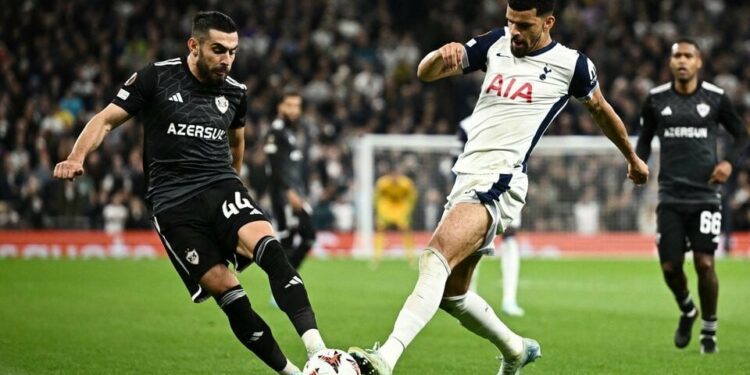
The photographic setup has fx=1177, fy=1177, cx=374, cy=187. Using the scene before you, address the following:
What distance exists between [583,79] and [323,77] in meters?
21.8

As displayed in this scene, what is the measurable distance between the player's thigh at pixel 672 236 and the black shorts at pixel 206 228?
4283mm

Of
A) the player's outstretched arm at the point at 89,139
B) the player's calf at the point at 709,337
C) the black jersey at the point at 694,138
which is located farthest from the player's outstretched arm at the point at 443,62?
the player's calf at the point at 709,337

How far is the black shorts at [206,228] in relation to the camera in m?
7.24

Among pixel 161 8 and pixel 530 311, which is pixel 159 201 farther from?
pixel 161 8

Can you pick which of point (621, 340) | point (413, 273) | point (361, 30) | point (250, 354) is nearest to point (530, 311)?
point (621, 340)

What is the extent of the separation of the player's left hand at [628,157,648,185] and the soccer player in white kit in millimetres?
226

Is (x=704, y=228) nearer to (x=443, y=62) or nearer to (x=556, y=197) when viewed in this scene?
(x=443, y=62)

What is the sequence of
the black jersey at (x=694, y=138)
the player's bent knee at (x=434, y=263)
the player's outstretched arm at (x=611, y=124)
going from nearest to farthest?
the player's bent knee at (x=434, y=263)
the player's outstretched arm at (x=611, y=124)
the black jersey at (x=694, y=138)

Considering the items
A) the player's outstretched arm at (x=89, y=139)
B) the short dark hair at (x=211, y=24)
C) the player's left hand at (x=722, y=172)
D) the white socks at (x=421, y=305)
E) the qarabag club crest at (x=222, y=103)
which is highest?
the short dark hair at (x=211, y=24)

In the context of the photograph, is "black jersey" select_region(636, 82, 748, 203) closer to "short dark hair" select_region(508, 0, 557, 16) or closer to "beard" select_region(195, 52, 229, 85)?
"short dark hair" select_region(508, 0, 557, 16)

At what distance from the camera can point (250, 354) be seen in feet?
30.9

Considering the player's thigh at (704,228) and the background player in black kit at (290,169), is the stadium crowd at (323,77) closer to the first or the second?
the background player in black kit at (290,169)

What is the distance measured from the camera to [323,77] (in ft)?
94.2

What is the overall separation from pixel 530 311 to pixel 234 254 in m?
7.08
